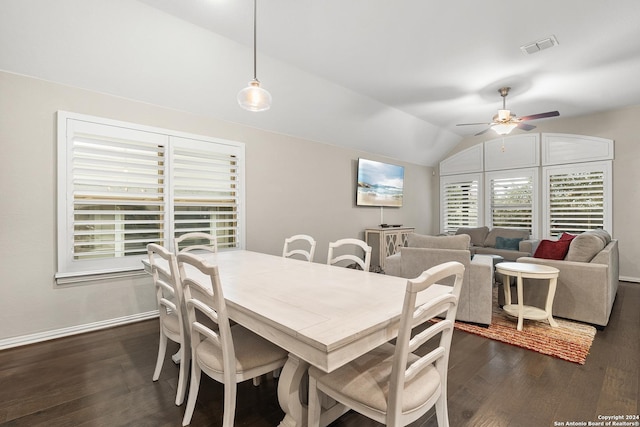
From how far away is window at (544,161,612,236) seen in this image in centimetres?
517

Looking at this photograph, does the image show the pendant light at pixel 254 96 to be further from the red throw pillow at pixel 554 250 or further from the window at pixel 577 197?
the window at pixel 577 197

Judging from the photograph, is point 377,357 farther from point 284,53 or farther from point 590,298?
point 284,53

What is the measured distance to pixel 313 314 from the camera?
49.8 inches

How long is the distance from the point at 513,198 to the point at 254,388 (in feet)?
20.4

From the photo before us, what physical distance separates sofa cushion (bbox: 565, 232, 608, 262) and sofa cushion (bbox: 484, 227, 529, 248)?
2.47 meters

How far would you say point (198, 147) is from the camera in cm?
363

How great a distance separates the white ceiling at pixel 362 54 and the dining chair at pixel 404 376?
8.11 ft

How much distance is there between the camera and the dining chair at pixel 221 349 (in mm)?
1374

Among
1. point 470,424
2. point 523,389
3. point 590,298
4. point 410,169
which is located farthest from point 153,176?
point 410,169

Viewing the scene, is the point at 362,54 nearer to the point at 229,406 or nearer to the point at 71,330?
the point at 229,406

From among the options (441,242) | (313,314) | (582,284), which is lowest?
(582,284)

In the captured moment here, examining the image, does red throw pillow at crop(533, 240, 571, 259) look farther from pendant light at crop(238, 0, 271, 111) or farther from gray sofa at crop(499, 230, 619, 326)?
A: pendant light at crop(238, 0, 271, 111)

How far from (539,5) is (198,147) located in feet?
11.8

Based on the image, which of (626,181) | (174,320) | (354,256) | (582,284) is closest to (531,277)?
(582,284)
